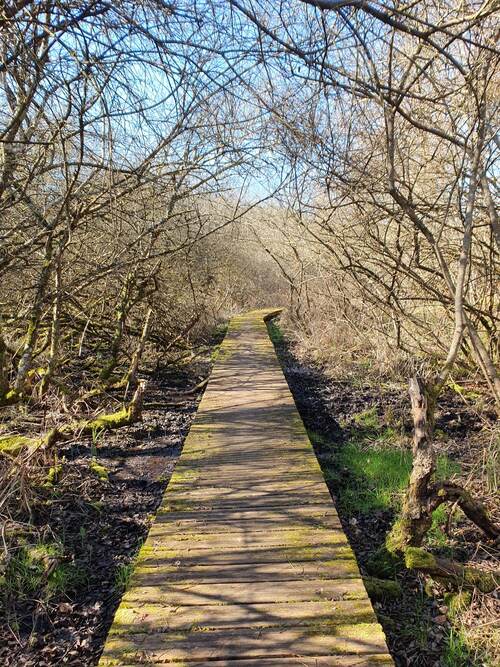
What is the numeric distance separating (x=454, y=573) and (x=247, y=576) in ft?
4.32

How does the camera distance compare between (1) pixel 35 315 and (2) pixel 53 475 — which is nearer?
(2) pixel 53 475

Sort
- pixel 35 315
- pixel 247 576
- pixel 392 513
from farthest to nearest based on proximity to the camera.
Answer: pixel 35 315, pixel 392 513, pixel 247 576

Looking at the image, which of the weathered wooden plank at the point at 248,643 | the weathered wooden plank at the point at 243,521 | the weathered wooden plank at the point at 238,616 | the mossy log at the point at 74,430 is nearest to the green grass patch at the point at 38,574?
the weathered wooden plank at the point at 243,521

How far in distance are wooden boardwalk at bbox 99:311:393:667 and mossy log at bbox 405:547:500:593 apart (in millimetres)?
450

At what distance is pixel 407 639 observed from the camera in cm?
299

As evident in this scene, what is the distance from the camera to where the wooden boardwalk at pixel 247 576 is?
2377mm

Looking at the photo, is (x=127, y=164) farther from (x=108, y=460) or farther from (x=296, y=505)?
(x=296, y=505)

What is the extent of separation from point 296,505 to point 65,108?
12.9ft

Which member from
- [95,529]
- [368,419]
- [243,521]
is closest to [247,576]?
[243,521]

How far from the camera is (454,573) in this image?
316cm

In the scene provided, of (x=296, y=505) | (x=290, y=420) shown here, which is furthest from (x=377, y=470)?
(x=296, y=505)

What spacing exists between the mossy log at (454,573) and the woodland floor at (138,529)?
0.09 metres

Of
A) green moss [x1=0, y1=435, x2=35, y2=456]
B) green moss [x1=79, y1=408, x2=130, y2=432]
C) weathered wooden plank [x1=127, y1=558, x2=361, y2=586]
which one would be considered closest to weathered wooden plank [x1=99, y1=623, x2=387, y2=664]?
weathered wooden plank [x1=127, y1=558, x2=361, y2=586]

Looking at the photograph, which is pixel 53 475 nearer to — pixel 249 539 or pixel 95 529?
pixel 95 529
